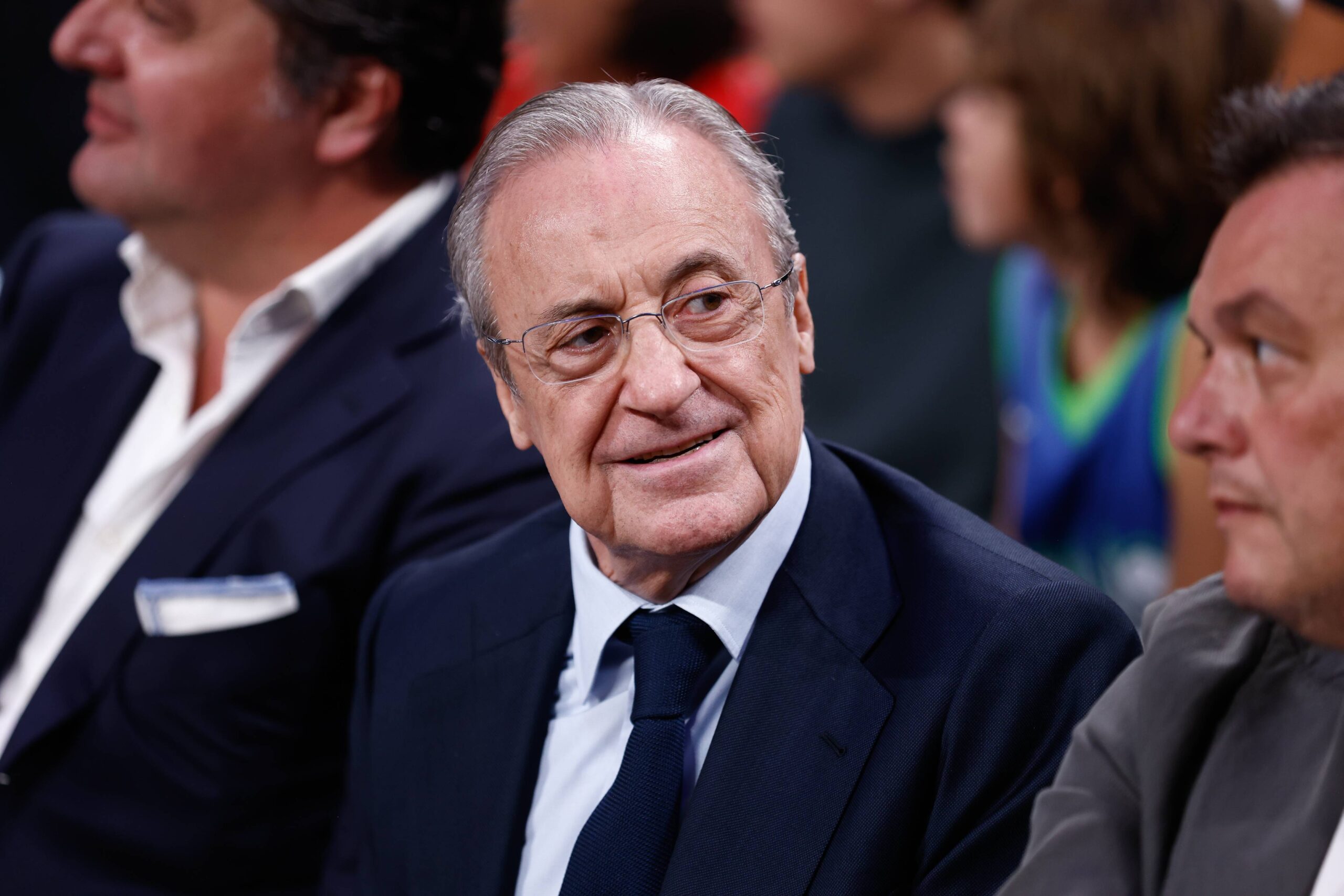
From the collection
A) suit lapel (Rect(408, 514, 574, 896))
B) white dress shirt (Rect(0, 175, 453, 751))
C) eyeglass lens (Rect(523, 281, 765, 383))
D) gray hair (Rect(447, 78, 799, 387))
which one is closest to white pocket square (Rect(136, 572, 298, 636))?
white dress shirt (Rect(0, 175, 453, 751))

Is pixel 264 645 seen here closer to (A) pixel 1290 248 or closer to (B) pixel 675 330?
(B) pixel 675 330

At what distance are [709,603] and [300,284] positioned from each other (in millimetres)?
977

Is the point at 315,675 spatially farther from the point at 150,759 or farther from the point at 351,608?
the point at 150,759

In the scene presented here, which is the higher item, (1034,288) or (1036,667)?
(1036,667)

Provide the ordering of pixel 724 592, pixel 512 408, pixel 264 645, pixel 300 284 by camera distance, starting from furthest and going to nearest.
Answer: pixel 300 284 → pixel 264 645 → pixel 512 408 → pixel 724 592

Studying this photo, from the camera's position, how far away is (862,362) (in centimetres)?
344

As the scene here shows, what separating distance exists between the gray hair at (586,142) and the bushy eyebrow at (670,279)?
0.10 meters

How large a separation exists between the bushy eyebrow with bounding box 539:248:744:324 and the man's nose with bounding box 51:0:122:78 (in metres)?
1.19

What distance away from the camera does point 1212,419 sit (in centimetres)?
105

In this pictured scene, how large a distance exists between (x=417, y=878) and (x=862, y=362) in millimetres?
2164

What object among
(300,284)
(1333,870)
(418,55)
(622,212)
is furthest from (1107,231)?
(1333,870)

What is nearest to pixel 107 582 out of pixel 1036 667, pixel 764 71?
pixel 1036 667

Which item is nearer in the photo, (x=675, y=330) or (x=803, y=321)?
(x=675, y=330)

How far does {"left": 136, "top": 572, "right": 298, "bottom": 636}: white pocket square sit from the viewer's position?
6.20 ft
